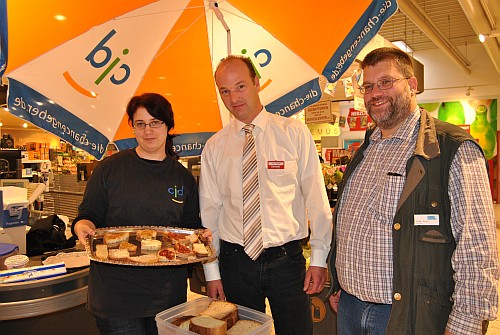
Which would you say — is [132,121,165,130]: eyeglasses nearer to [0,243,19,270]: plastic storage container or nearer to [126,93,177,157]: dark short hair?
[126,93,177,157]: dark short hair

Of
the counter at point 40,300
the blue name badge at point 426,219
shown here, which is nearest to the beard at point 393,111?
the blue name badge at point 426,219

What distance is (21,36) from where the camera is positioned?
2143 mm

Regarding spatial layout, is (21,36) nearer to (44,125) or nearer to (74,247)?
(44,125)

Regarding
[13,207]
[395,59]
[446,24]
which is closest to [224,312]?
[395,59]

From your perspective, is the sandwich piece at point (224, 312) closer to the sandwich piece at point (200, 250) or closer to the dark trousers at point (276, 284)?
the sandwich piece at point (200, 250)

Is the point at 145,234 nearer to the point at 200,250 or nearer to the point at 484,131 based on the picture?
the point at 200,250

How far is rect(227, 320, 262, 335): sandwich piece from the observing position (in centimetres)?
149

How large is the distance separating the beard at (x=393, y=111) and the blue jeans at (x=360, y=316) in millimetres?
795

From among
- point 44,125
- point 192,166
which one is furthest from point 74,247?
point 192,166

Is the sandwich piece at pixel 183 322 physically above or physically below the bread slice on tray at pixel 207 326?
below

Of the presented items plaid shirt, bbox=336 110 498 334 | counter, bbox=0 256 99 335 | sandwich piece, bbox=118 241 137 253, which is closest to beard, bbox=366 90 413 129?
plaid shirt, bbox=336 110 498 334

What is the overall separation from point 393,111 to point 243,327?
110cm

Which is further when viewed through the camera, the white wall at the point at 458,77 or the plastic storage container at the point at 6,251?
the white wall at the point at 458,77

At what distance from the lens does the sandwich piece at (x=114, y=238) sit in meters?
1.92
